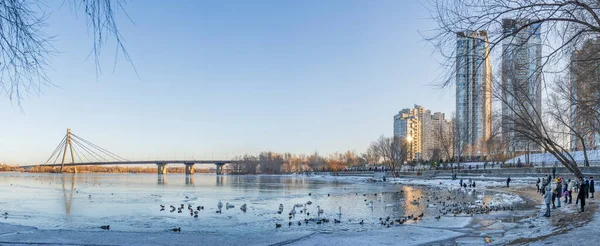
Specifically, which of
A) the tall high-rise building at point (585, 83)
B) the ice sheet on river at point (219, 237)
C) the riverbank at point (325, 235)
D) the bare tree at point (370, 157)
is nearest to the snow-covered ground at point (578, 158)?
the tall high-rise building at point (585, 83)

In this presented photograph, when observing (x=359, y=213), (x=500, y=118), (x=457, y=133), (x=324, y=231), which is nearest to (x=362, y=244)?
(x=324, y=231)

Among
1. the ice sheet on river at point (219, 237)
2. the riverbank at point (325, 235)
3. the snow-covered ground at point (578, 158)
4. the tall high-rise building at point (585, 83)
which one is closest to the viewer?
the tall high-rise building at point (585, 83)

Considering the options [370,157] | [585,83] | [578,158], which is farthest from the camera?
[370,157]

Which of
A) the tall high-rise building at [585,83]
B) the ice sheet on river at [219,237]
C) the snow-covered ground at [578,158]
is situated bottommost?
the ice sheet on river at [219,237]

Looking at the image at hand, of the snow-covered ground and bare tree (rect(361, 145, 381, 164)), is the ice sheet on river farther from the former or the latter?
bare tree (rect(361, 145, 381, 164))

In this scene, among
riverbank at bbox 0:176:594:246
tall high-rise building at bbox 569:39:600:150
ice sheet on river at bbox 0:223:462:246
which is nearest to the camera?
tall high-rise building at bbox 569:39:600:150

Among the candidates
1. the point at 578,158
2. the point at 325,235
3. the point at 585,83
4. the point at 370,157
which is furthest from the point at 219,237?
the point at 370,157

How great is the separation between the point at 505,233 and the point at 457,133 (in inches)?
2844

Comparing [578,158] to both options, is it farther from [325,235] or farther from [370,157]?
[370,157]

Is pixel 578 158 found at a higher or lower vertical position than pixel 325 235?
higher

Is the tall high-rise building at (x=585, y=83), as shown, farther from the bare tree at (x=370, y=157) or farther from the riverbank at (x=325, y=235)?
the bare tree at (x=370, y=157)

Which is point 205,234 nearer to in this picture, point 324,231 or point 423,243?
point 324,231

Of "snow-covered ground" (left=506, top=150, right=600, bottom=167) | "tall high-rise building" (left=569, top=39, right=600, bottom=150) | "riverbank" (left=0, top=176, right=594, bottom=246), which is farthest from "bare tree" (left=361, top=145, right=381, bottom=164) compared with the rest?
"riverbank" (left=0, top=176, right=594, bottom=246)

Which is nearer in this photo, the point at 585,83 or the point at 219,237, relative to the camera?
the point at 219,237
